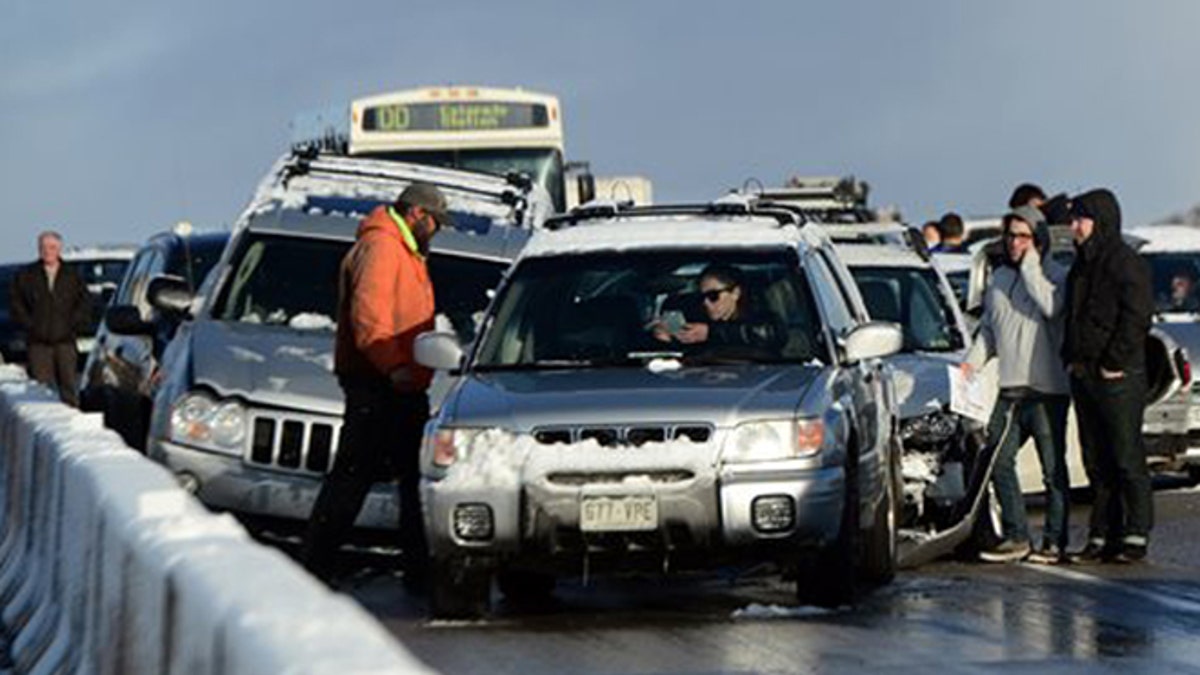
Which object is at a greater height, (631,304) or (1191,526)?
(631,304)

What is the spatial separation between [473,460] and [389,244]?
2178mm

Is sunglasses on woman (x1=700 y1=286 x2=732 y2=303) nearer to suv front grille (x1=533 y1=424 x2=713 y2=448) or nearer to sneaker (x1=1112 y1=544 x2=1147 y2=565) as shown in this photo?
suv front grille (x1=533 y1=424 x2=713 y2=448)

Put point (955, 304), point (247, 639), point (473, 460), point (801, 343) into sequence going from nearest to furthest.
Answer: point (247, 639), point (473, 460), point (801, 343), point (955, 304)

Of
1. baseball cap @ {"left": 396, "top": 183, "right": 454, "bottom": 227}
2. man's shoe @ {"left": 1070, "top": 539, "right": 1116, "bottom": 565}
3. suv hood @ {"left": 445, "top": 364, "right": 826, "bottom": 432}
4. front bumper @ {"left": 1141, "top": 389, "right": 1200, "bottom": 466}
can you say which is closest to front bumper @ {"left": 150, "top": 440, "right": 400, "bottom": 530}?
baseball cap @ {"left": 396, "top": 183, "right": 454, "bottom": 227}

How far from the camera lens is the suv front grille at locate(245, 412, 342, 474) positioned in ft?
56.4

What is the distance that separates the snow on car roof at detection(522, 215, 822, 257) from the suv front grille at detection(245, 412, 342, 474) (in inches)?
57.4

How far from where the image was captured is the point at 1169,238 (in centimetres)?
2772

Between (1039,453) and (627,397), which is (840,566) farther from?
(1039,453)

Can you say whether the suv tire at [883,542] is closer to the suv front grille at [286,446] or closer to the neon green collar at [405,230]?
the neon green collar at [405,230]

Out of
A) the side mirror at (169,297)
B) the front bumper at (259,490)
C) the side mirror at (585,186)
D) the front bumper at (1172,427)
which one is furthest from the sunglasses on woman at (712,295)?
the side mirror at (585,186)

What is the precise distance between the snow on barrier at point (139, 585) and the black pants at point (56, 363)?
1568 centimetres

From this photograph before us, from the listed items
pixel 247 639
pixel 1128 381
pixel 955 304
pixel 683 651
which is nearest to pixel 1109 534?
pixel 1128 381

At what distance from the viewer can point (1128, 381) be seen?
18.5 m

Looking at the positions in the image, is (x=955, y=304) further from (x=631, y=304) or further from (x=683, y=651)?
(x=683, y=651)
